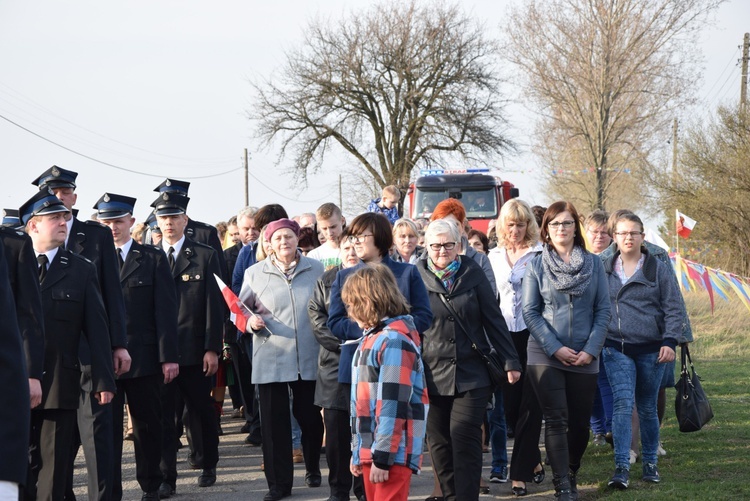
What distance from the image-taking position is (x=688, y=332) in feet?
25.6

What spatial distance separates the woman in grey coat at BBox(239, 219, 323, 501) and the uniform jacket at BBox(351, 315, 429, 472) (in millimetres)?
2287

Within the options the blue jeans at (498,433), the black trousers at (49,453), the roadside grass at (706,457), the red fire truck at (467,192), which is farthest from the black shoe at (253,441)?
the red fire truck at (467,192)

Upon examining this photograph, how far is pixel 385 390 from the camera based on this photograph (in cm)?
488

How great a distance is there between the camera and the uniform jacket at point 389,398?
486 cm

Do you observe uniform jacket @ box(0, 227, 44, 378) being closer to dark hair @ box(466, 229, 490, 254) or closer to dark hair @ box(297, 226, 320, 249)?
dark hair @ box(297, 226, 320, 249)

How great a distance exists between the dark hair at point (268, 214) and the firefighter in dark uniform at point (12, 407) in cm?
599

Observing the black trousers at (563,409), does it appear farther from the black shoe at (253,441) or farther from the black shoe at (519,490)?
the black shoe at (253,441)

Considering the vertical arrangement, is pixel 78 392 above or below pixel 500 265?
below

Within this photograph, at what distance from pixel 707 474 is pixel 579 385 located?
61.4 inches

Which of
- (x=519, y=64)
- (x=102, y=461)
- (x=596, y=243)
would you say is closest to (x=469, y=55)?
(x=519, y=64)

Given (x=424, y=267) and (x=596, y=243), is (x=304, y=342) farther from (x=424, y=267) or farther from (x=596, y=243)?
(x=596, y=243)

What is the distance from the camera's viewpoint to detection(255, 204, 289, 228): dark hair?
350 inches

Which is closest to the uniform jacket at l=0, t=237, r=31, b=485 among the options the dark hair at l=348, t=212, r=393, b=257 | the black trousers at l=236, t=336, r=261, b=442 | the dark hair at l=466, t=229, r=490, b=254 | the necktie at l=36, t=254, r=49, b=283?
the necktie at l=36, t=254, r=49, b=283

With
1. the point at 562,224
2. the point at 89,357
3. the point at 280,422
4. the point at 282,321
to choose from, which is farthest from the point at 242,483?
the point at 562,224
